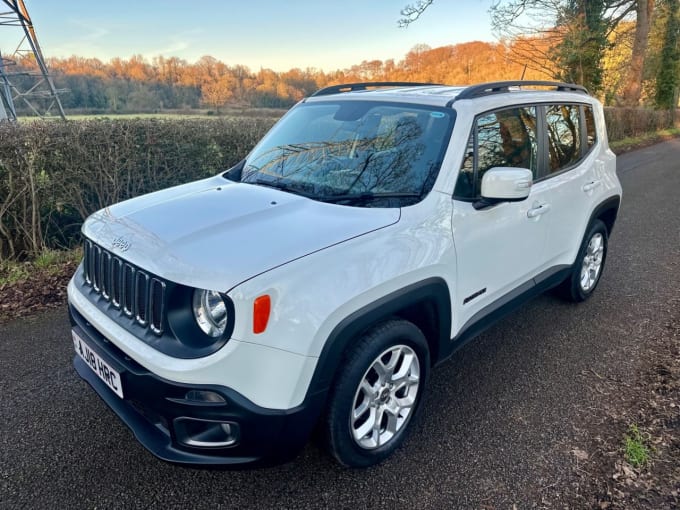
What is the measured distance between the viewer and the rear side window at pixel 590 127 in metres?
3.90

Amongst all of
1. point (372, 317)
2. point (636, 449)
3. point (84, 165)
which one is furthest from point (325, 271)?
point (84, 165)

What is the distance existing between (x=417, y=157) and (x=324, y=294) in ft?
3.78

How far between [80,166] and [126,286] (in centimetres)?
385

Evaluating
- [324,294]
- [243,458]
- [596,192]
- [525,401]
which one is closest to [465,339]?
[525,401]

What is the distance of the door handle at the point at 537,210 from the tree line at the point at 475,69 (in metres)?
12.7

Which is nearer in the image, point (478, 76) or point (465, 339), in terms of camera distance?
point (465, 339)

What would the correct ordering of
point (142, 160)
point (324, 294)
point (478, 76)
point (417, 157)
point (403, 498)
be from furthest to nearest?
point (478, 76) → point (142, 160) → point (417, 157) → point (403, 498) → point (324, 294)

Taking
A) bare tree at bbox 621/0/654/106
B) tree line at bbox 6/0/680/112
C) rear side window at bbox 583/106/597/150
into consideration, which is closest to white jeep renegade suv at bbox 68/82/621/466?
rear side window at bbox 583/106/597/150

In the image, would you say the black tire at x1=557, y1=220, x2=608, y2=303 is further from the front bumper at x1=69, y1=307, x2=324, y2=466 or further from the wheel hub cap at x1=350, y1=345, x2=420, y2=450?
the front bumper at x1=69, y1=307, x2=324, y2=466

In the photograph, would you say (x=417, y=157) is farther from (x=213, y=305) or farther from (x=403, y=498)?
(x=403, y=498)

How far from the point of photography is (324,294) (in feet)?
6.16

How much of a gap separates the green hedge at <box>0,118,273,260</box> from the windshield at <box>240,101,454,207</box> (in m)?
2.97

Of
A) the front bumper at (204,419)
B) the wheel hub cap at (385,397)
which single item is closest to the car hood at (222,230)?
the front bumper at (204,419)

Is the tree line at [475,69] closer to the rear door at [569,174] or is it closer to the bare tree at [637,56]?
the bare tree at [637,56]
